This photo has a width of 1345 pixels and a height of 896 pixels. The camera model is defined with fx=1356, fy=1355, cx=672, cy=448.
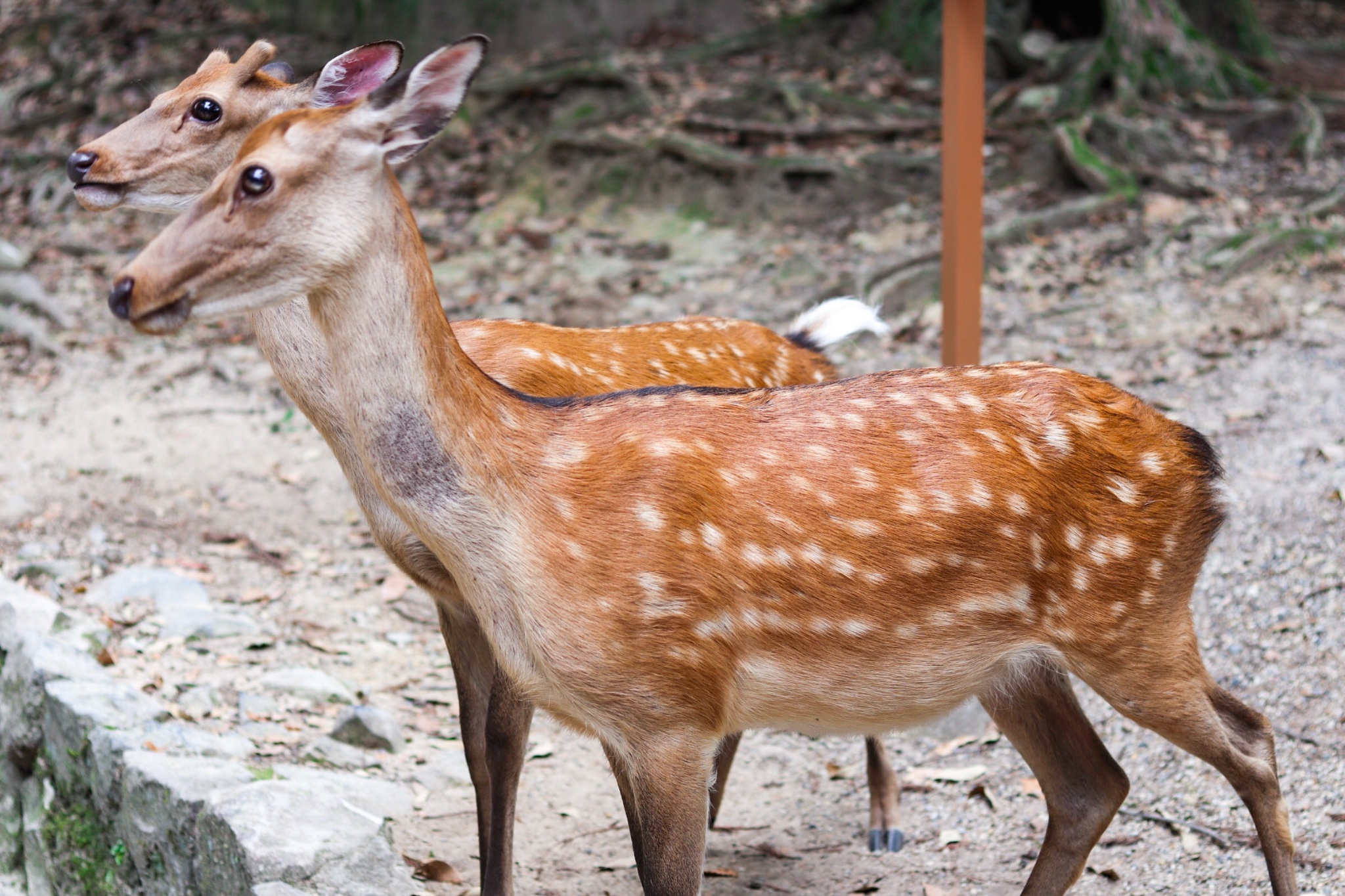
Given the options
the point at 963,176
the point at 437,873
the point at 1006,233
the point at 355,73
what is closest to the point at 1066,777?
the point at 437,873

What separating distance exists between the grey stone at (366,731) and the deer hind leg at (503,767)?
44.6 inches

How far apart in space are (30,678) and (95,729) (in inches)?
21.7

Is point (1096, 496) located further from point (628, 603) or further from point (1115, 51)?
point (1115, 51)

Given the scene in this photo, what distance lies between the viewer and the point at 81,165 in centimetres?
353

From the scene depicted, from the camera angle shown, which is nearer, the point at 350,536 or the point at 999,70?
the point at 350,536

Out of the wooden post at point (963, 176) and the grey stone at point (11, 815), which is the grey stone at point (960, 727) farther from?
the grey stone at point (11, 815)

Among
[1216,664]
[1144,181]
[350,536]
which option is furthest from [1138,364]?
[350,536]

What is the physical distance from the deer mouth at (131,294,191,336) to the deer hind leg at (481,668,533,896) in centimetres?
125

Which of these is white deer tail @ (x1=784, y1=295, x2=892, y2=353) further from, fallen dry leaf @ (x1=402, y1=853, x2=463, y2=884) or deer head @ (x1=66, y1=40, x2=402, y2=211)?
fallen dry leaf @ (x1=402, y1=853, x2=463, y2=884)

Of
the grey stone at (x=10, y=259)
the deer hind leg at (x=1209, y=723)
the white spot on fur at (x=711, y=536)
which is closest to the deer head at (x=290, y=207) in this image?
the white spot on fur at (x=711, y=536)

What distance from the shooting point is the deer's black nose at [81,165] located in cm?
352

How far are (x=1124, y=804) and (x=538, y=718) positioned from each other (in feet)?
6.98

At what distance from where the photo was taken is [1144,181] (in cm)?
892

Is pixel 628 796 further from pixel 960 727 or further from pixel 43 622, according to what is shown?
pixel 43 622
